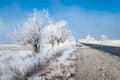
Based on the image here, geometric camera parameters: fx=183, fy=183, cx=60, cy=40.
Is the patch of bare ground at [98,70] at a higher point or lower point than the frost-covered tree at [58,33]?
lower

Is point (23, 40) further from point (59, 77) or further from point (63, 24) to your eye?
point (63, 24)

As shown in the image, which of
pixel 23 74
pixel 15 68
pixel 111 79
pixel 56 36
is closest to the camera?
pixel 111 79

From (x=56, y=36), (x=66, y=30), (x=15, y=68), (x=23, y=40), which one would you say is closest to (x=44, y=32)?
(x=23, y=40)

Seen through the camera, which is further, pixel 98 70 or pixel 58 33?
pixel 58 33

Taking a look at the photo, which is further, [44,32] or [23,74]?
[44,32]

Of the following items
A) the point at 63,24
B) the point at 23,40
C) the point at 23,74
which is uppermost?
the point at 63,24

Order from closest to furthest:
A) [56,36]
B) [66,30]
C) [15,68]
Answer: [15,68] → [56,36] → [66,30]

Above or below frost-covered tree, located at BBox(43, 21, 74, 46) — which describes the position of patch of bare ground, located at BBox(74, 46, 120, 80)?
below

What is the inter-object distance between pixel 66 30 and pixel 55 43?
5.97m

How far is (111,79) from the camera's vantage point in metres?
8.26

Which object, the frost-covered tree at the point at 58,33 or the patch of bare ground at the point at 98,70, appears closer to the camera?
the patch of bare ground at the point at 98,70

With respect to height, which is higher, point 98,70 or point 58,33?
point 58,33

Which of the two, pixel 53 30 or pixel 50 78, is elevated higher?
pixel 53 30

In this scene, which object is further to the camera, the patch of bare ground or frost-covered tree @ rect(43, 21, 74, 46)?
frost-covered tree @ rect(43, 21, 74, 46)
